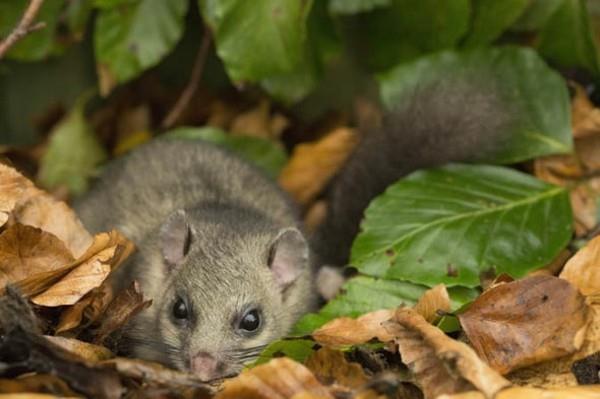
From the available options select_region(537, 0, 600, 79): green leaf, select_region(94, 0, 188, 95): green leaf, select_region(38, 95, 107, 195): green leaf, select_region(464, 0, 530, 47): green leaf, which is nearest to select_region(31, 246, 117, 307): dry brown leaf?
select_region(94, 0, 188, 95): green leaf

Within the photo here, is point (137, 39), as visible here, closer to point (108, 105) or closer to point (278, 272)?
point (108, 105)

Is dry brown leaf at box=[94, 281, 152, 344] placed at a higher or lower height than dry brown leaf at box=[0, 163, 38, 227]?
lower

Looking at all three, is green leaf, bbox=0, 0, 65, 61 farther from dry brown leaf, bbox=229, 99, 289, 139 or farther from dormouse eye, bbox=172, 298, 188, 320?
dormouse eye, bbox=172, 298, 188, 320

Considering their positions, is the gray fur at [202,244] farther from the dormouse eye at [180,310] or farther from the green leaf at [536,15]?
the green leaf at [536,15]

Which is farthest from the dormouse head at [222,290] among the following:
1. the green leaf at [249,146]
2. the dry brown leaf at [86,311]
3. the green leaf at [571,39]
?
the green leaf at [571,39]

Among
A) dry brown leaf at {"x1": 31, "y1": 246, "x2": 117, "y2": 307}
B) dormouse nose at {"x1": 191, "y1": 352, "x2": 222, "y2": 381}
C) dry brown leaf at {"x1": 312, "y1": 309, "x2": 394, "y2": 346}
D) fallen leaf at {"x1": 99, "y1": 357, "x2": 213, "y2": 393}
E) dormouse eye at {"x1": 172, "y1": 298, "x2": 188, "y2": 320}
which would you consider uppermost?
dry brown leaf at {"x1": 31, "y1": 246, "x2": 117, "y2": 307}

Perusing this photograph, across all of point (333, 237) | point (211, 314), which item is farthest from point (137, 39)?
point (211, 314)

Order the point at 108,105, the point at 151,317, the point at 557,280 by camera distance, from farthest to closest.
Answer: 1. the point at 108,105
2. the point at 151,317
3. the point at 557,280
